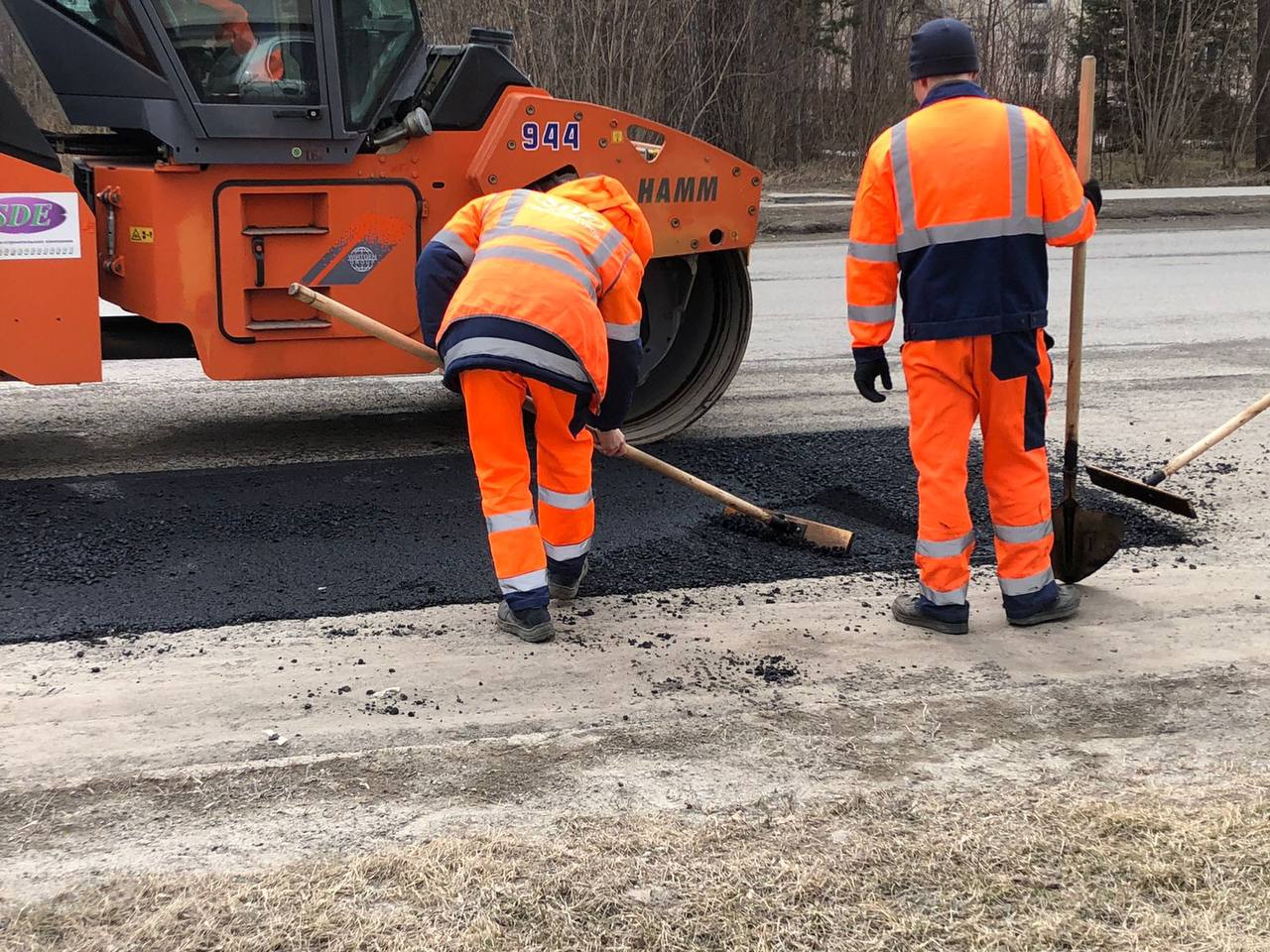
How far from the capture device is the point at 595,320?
4121mm

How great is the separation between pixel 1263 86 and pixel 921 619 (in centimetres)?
1965

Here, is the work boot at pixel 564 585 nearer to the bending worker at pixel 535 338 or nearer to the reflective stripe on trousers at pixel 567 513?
the reflective stripe on trousers at pixel 567 513

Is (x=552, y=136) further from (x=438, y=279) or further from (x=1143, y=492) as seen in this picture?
(x=1143, y=492)

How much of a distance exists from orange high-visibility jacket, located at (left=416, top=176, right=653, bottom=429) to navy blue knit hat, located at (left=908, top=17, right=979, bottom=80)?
39.1 inches

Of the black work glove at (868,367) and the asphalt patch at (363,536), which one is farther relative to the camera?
the asphalt patch at (363,536)

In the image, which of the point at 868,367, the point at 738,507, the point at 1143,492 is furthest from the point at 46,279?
the point at 1143,492

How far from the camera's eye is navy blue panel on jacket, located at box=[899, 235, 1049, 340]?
4145 millimetres

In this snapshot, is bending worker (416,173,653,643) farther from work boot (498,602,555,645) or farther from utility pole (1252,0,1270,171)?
utility pole (1252,0,1270,171)

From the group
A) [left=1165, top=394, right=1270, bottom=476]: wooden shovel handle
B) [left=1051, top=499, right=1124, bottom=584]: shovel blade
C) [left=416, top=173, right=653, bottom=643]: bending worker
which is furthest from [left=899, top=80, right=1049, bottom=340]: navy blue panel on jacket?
[left=1165, top=394, right=1270, bottom=476]: wooden shovel handle

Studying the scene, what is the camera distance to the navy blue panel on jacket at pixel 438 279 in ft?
13.7

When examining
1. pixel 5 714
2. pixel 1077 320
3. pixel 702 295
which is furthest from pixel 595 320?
pixel 702 295

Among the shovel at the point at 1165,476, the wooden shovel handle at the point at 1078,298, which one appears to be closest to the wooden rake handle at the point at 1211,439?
the shovel at the point at 1165,476

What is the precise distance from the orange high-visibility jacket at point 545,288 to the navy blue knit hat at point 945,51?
39.1 inches

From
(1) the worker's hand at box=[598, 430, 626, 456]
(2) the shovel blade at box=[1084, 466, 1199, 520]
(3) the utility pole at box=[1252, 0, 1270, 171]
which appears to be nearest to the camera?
(1) the worker's hand at box=[598, 430, 626, 456]
